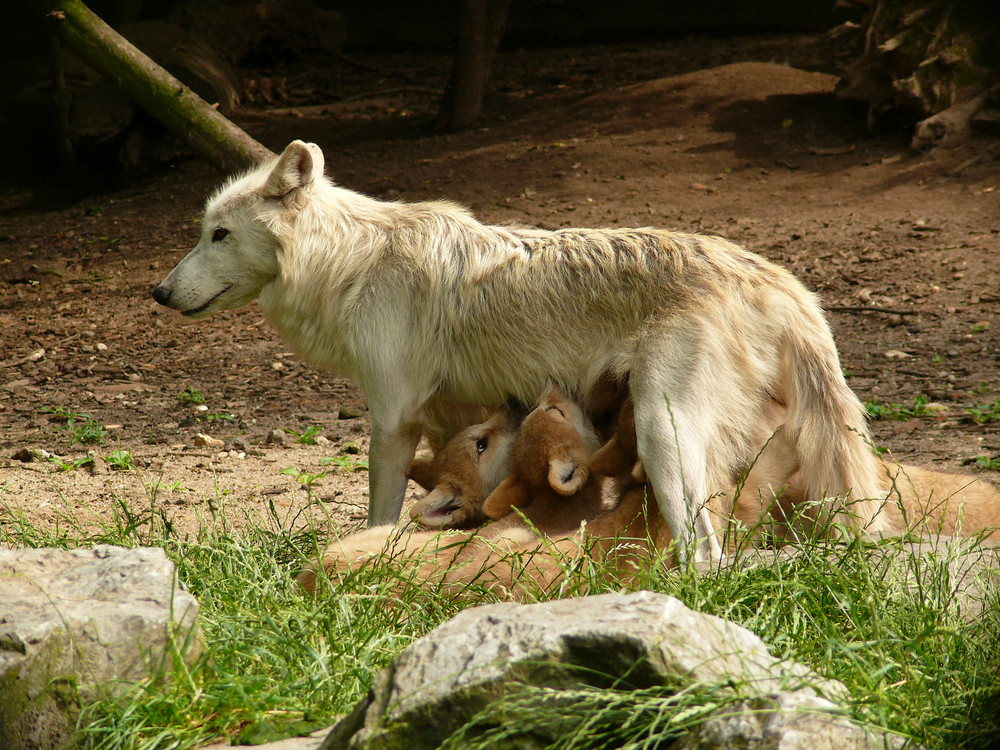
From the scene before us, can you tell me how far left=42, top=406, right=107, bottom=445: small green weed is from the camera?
7.39 meters

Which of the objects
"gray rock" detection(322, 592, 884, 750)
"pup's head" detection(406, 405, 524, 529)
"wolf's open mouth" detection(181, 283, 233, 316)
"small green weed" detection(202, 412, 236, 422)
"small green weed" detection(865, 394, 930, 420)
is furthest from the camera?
"small green weed" detection(202, 412, 236, 422)

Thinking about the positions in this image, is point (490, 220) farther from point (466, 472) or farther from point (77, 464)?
point (466, 472)

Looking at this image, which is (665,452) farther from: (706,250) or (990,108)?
(990,108)

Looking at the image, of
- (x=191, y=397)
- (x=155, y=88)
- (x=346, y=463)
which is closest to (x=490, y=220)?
(x=155, y=88)

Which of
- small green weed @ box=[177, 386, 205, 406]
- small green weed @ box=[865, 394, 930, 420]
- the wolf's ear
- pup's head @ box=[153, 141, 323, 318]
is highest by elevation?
the wolf's ear

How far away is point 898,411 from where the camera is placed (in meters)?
7.05

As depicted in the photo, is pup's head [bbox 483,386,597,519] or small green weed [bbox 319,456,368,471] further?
small green weed [bbox 319,456,368,471]

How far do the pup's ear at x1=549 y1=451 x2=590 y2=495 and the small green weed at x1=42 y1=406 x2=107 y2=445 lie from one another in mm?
4157

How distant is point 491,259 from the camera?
525 cm

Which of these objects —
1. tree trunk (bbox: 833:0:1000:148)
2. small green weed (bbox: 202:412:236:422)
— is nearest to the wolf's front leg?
small green weed (bbox: 202:412:236:422)

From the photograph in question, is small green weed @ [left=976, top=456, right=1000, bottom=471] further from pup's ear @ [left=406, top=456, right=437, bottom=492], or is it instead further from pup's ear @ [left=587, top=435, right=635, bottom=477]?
pup's ear @ [left=406, top=456, right=437, bottom=492]

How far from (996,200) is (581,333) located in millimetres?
7814

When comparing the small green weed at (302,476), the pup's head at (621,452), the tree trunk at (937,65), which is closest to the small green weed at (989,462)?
the pup's head at (621,452)

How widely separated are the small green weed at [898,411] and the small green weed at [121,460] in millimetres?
5085
